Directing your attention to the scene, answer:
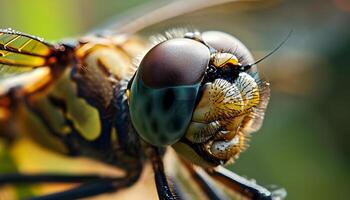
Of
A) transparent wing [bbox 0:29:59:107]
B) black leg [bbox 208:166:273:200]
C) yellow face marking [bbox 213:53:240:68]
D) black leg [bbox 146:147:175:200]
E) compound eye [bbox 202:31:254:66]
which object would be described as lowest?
black leg [bbox 146:147:175:200]

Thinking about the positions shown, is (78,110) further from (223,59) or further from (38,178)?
(223,59)

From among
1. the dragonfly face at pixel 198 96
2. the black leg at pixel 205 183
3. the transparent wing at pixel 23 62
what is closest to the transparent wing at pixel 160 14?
the transparent wing at pixel 23 62

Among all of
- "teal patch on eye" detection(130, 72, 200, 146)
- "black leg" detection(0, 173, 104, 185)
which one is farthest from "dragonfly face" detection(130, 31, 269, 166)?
"black leg" detection(0, 173, 104, 185)

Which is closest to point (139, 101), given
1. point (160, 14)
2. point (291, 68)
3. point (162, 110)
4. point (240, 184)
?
point (162, 110)

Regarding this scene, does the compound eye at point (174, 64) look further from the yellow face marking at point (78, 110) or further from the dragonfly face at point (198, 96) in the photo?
the yellow face marking at point (78, 110)

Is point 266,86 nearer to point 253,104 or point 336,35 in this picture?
point 253,104

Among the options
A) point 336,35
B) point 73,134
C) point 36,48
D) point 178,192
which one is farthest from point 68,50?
point 336,35

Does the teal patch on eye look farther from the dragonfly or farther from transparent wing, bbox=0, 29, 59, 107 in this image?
transparent wing, bbox=0, 29, 59, 107

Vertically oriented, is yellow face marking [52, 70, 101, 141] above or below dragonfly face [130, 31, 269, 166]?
below
